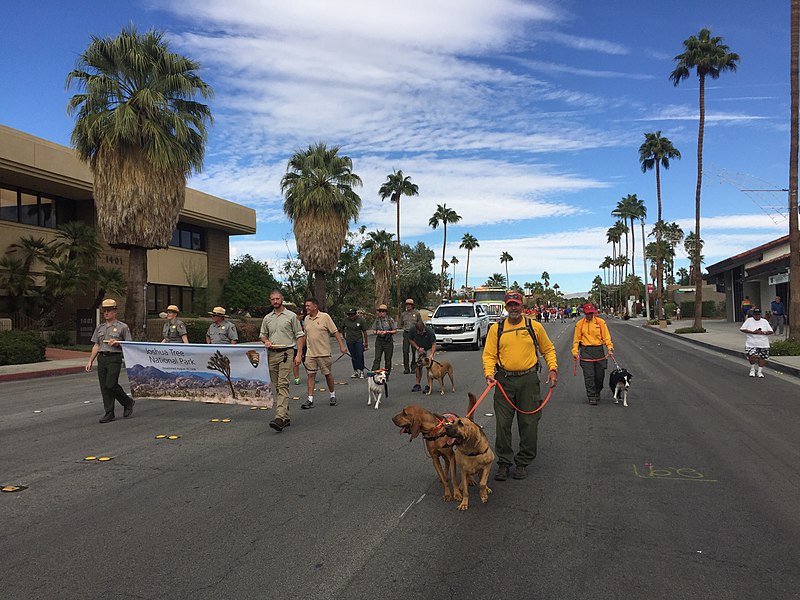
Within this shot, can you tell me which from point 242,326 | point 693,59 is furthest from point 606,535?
point 693,59

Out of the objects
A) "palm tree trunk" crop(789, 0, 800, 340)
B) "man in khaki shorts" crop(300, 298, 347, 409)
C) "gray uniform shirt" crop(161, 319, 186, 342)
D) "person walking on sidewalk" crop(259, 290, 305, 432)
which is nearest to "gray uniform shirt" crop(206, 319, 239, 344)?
"gray uniform shirt" crop(161, 319, 186, 342)

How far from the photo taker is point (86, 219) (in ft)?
100

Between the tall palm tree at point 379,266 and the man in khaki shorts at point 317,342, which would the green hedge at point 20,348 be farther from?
the tall palm tree at point 379,266

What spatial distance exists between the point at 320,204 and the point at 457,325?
10846 millimetres

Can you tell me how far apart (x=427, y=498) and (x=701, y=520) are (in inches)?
86.5

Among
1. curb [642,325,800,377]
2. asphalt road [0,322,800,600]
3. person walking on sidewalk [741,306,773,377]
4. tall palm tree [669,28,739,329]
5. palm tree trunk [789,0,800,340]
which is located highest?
tall palm tree [669,28,739,329]

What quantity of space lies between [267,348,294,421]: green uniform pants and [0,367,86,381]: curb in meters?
10.4

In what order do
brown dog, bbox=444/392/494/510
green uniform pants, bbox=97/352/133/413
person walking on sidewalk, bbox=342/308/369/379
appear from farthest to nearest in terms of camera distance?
1. person walking on sidewalk, bbox=342/308/369/379
2. green uniform pants, bbox=97/352/133/413
3. brown dog, bbox=444/392/494/510

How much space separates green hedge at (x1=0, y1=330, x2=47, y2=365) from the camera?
18.2m

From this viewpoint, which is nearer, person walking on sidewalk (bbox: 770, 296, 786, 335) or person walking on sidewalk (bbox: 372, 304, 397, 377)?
person walking on sidewalk (bbox: 372, 304, 397, 377)

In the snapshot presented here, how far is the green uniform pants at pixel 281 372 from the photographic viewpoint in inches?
337

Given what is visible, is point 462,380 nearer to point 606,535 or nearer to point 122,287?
point 606,535

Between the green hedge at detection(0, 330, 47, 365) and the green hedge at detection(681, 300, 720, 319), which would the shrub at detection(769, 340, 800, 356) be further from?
the green hedge at detection(681, 300, 720, 319)

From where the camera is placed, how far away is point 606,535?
452 centimetres
